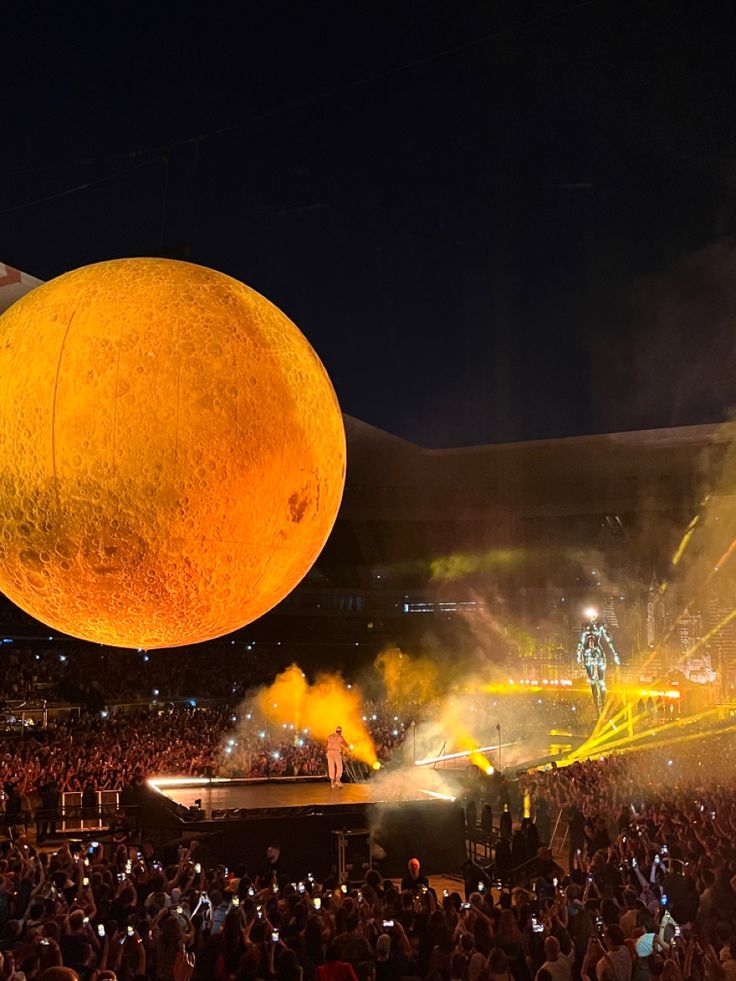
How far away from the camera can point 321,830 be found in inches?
494

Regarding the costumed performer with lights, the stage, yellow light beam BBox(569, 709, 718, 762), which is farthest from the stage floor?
yellow light beam BBox(569, 709, 718, 762)

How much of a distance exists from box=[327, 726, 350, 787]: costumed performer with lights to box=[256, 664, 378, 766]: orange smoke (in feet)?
50.3

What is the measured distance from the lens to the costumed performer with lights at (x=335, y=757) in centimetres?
1603

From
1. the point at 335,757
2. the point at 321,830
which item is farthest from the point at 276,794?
the point at 321,830

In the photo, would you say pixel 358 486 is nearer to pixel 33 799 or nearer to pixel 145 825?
pixel 33 799

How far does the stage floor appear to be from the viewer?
44.5ft

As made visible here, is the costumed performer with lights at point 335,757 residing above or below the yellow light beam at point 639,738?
below

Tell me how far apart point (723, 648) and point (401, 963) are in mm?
26668

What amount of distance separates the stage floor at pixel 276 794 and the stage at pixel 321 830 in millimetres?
64

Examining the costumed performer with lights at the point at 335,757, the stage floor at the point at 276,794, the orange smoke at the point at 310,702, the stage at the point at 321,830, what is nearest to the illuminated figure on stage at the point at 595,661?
the orange smoke at the point at 310,702

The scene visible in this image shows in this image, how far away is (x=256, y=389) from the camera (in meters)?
3.35

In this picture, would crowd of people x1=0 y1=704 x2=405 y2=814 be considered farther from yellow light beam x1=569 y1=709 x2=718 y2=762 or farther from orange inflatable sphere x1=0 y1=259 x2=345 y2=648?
orange inflatable sphere x1=0 y1=259 x2=345 y2=648

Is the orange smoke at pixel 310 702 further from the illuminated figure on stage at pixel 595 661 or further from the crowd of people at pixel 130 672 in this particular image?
the illuminated figure on stage at pixel 595 661

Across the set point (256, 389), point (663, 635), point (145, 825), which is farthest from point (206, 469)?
point (663, 635)
